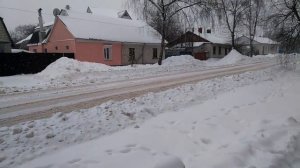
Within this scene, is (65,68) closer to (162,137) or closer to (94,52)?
(94,52)

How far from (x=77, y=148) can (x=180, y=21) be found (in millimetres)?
24985

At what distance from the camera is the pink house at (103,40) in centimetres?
2889

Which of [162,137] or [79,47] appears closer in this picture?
[162,137]

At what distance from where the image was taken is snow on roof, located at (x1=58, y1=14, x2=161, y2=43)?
29.6 metres

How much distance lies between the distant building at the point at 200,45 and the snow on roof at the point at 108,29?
9.13 meters

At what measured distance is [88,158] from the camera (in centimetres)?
448

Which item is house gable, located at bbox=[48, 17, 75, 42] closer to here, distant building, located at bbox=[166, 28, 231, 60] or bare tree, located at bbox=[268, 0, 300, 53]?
bare tree, located at bbox=[268, 0, 300, 53]

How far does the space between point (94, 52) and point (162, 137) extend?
81.8 ft

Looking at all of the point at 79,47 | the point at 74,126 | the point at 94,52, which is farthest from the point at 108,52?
the point at 74,126

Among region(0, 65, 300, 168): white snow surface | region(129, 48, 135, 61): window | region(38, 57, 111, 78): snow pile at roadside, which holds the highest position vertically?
region(129, 48, 135, 61): window

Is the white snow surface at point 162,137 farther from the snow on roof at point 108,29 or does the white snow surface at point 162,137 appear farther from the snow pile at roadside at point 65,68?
the snow on roof at point 108,29

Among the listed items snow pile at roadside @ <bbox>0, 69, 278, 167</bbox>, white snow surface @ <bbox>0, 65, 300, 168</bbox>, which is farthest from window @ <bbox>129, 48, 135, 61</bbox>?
white snow surface @ <bbox>0, 65, 300, 168</bbox>

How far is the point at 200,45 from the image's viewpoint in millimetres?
53438

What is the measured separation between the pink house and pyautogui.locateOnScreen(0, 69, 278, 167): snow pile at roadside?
21.0m
